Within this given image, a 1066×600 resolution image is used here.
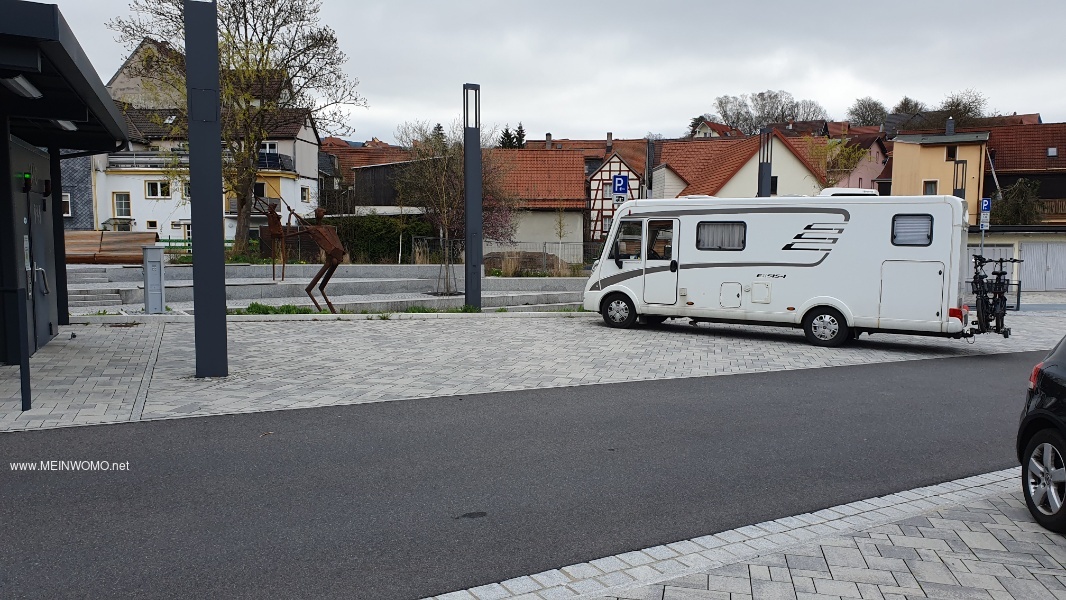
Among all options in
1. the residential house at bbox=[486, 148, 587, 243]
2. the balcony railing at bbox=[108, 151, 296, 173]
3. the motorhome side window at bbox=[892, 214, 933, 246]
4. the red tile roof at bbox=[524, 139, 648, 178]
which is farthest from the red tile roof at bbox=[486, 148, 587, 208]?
the motorhome side window at bbox=[892, 214, 933, 246]

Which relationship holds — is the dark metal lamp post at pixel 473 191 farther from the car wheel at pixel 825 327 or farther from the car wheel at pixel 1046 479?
the car wheel at pixel 1046 479

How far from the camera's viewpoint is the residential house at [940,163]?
167ft

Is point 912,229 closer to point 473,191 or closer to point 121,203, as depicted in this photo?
point 473,191

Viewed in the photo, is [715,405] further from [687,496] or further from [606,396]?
[687,496]

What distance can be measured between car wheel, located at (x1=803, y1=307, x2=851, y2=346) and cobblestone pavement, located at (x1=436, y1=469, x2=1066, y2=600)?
9269mm

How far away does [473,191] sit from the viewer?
19.1 metres

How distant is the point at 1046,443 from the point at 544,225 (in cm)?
4679

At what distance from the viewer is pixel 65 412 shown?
8062 mm

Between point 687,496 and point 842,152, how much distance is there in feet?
150

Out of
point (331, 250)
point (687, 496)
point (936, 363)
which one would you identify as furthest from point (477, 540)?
point (331, 250)

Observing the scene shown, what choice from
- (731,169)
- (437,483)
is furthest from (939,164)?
(437,483)

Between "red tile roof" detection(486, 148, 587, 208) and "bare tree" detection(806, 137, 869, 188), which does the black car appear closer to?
"bare tree" detection(806, 137, 869, 188)

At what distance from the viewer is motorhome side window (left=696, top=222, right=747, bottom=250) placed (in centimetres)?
1548

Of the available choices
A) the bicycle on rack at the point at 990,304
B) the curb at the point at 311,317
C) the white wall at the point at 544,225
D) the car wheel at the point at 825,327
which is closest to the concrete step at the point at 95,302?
the curb at the point at 311,317
